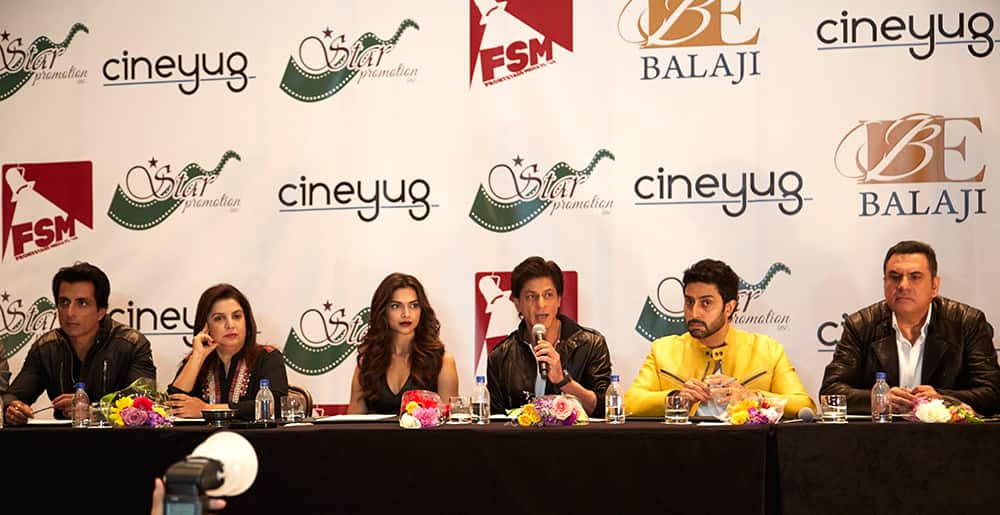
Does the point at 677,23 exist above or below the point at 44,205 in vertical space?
above

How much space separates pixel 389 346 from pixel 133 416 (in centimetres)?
131

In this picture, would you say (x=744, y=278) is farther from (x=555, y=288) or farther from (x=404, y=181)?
(x=404, y=181)

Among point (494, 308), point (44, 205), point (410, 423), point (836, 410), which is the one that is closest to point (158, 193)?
point (44, 205)

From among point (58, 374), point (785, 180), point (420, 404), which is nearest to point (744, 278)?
point (785, 180)

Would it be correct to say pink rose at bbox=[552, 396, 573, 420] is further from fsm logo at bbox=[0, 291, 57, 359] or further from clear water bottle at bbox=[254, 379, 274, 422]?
fsm logo at bbox=[0, 291, 57, 359]

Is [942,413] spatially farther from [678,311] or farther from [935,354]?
[678,311]

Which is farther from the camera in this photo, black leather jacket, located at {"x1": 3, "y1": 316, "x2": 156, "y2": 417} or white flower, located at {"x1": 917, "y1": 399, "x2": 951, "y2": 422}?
black leather jacket, located at {"x1": 3, "y1": 316, "x2": 156, "y2": 417}

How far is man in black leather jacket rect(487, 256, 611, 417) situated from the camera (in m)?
4.60

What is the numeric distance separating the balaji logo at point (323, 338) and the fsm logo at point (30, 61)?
1800mm

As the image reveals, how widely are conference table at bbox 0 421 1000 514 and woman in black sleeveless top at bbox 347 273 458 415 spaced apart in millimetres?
1102

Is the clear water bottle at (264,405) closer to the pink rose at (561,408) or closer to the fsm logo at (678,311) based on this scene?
the pink rose at (561,408)

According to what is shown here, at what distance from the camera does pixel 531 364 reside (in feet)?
15.3

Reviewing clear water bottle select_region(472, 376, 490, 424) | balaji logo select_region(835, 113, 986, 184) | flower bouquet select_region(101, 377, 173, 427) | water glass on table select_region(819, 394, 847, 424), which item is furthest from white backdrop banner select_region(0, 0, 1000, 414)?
flower bouquet select_region(101, 377, 173, 427)

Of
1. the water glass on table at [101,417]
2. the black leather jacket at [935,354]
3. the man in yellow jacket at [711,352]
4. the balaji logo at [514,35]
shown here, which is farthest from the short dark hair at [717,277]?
the water glass on table at [101,417]
